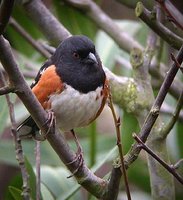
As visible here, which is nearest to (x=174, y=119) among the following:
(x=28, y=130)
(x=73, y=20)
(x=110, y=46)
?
(x=28, y=130)

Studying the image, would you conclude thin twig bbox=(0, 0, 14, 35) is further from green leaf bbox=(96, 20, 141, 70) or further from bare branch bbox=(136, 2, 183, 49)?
green leaf bbox=(96, 20, 141, 70)

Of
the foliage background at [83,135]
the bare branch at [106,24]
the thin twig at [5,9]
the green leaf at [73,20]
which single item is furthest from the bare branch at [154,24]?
the green leaf at [73,20]

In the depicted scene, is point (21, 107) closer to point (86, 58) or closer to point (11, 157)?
point (11, 157)

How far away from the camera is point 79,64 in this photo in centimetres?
254

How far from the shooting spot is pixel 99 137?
344 centimetres

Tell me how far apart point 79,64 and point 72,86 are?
0.16 meters

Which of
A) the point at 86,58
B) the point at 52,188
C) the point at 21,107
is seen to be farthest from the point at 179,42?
the point at 21,107

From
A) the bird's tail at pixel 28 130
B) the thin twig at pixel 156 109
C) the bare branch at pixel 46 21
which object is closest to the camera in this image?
the thin twig at pixel 156 109

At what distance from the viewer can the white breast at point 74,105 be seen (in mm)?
2359

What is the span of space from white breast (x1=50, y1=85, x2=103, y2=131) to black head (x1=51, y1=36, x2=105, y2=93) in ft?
0.11

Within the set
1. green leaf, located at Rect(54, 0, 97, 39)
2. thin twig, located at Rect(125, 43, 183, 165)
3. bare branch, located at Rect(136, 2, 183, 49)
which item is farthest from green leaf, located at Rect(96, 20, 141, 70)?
thin twig, located at Rect(125, 43, 183, 165)

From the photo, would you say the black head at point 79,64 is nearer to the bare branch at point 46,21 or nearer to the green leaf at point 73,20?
the bare branch at point 46,21

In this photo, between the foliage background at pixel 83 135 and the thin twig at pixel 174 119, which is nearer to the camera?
the thin twig at pixel 174 119

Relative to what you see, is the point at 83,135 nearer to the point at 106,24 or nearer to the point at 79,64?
the point at 106,24
